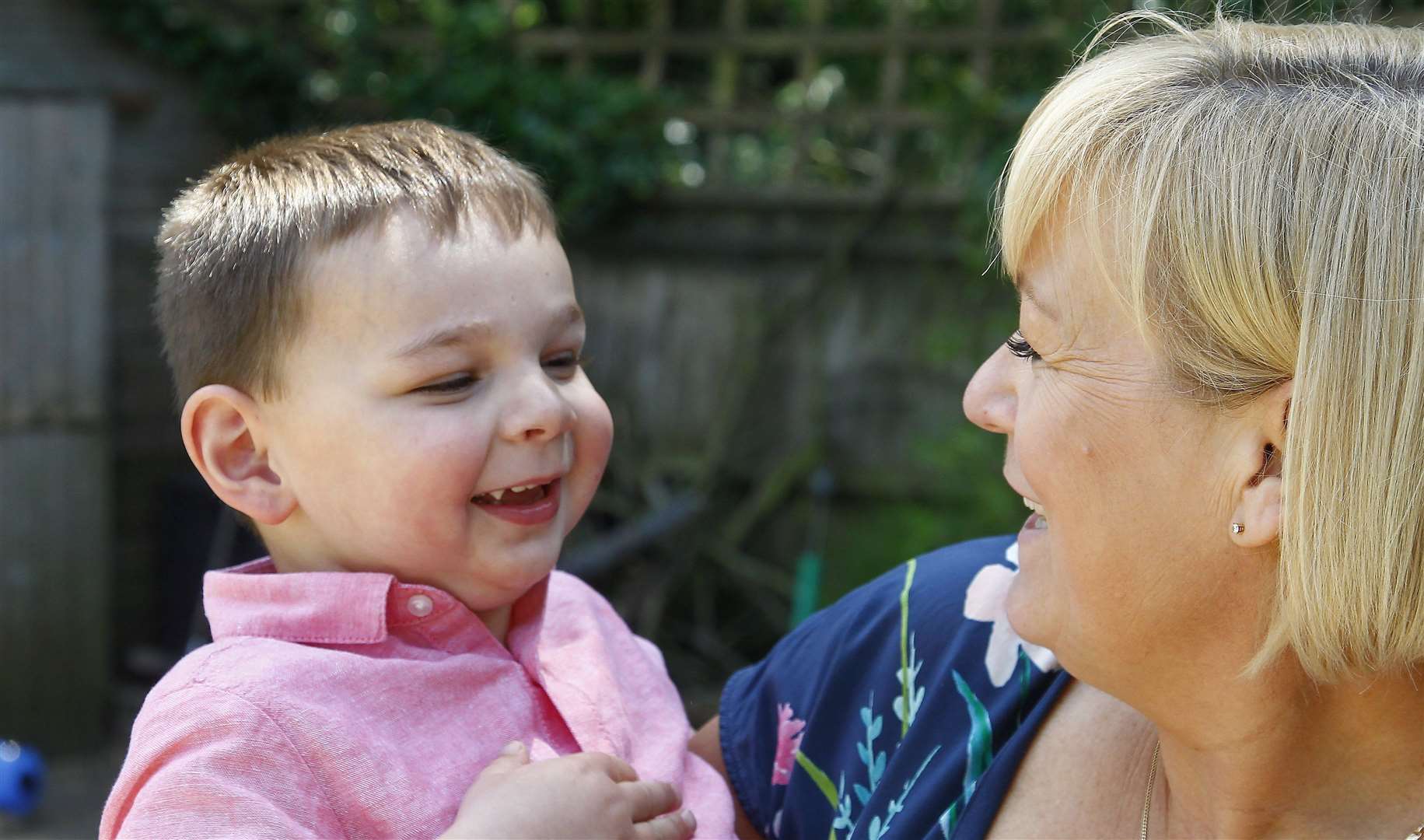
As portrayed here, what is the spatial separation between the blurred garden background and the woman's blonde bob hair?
374cm

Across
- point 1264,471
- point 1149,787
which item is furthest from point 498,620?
point 1264,471

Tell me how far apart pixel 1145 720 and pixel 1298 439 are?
0.47 meters

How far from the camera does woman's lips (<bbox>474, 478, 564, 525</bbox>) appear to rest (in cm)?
150

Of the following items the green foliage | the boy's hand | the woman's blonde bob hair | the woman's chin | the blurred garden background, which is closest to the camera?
the woman's blonde bob hair

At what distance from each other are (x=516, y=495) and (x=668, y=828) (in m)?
0.39

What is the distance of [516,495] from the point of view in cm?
154

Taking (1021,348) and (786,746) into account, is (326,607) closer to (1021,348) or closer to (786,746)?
(786,746)

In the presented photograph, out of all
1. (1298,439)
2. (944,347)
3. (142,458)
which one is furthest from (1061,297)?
(142,458)

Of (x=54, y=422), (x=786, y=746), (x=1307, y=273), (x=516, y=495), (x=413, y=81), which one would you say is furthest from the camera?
(x=413, y=81)

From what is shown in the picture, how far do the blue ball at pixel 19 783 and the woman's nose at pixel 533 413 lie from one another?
3.83 m

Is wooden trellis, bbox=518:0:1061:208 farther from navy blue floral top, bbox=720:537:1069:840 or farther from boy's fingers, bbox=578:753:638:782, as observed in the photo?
boy's fingers, bbox=578:753:638:782

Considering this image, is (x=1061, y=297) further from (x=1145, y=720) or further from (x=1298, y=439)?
(x=1145, y=720)

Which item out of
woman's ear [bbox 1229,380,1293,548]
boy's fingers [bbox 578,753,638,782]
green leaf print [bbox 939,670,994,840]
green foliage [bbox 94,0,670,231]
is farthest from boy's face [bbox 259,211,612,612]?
green foliage [bbox 94,0,670,231]

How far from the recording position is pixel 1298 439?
1.21 metres
